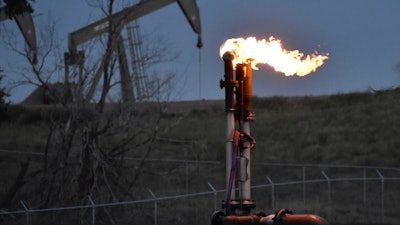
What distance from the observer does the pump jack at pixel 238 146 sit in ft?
30.2

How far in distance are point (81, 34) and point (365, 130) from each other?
21.0 metres

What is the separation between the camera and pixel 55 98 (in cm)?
2412

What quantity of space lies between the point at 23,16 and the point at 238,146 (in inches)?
683

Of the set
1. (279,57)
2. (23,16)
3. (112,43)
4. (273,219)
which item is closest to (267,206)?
(112,43)

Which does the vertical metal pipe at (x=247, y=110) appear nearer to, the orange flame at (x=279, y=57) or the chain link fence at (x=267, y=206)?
the orange flame at (x=279, y=57)

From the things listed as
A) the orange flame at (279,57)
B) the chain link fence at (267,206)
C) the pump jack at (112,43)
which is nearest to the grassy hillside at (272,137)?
the chain link fence at (267,206)

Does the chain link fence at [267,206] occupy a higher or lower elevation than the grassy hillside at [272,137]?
lower

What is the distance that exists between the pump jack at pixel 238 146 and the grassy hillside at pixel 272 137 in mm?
19064

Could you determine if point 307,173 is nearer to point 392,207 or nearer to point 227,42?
point 392,207

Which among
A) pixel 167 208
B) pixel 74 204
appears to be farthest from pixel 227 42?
pixel 167 208

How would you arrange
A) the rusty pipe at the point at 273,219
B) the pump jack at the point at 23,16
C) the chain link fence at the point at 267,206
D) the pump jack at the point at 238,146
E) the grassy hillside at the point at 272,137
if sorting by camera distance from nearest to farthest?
the rusty pipe at the point at 273,219
the pump jack at the point at 238,146
the chain link fence at the point at 267,206
the pump jack at the point at 23,16
the grassy hillside at the point at 272,137

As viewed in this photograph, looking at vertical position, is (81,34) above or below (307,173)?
above

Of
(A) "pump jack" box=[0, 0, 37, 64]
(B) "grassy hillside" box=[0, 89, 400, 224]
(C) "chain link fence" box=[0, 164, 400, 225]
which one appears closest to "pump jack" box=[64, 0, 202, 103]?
(A) "pump jack" box=[0, 0, 37, 64]

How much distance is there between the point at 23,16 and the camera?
2536 cm
